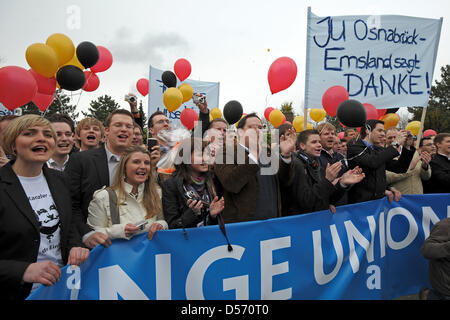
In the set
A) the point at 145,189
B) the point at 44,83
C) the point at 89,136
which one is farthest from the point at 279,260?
the point at 44,83

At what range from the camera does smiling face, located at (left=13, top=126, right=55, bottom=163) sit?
6.17 feet

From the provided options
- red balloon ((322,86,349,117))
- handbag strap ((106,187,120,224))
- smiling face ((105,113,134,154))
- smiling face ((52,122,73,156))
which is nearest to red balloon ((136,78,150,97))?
red balloon ((322,86,349,117))

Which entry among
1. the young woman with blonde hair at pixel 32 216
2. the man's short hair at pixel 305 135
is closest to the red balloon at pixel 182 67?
the man's short hair at pixel 305 135

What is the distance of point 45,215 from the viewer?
189cm

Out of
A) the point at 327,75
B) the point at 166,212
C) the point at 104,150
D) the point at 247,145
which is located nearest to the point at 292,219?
the point at 247,145

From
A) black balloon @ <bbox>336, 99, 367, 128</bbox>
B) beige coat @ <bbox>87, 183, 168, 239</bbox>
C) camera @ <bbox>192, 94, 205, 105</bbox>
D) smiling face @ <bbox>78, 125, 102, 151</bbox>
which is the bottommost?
beige coat @ <bbox>87, 183, 168, 239</bbox>

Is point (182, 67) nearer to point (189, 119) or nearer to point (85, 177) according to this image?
point (189, 119)

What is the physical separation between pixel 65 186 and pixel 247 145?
1.40 meters

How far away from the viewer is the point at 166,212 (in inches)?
95.8

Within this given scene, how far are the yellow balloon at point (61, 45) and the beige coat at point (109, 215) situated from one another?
12.6 ft

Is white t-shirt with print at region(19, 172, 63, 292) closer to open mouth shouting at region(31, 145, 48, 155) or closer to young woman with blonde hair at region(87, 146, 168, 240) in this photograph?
open mouth shouting at region(31, 145, 48, 155)

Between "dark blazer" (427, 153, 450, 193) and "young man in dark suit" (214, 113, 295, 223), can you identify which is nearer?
"young man in dark suit" (214, 113, 295, 223)

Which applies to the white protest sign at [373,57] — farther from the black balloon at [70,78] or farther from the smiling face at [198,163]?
the black balloon at [70,78]
